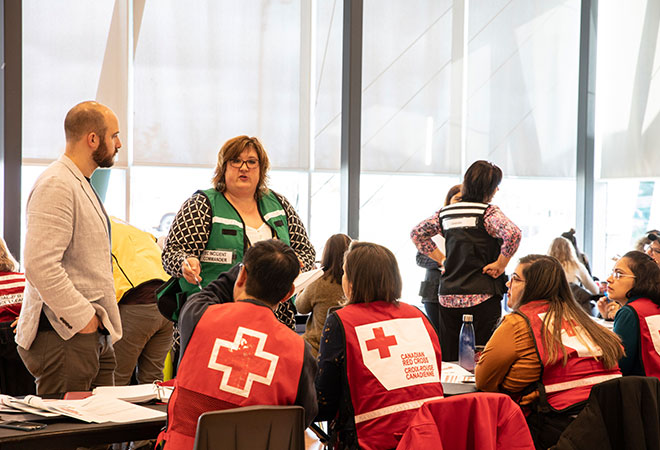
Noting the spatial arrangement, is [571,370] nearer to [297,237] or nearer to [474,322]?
[297,237]

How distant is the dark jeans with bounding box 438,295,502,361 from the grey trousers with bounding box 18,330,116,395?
84.2 inches

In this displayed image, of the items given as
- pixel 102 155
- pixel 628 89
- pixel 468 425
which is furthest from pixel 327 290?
pixel 628 89

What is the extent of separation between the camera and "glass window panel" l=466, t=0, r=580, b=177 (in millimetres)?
7176

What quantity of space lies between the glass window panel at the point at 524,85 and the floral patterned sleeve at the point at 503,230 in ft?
11.5

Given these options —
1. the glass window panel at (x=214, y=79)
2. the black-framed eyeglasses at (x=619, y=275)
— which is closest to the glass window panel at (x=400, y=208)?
the glass window panel at (x=214, y=79)

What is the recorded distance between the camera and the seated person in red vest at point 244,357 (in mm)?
1732

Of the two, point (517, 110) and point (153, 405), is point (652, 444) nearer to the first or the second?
point (153, 405)

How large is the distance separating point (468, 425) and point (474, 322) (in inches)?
83.1

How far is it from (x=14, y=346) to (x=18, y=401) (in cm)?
128

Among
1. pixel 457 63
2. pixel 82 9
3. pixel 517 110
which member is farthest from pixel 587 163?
pixel 82 9

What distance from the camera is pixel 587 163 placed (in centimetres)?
695

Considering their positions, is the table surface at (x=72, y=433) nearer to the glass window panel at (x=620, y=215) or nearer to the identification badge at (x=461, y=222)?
the identification badge at (x=461, y=222)

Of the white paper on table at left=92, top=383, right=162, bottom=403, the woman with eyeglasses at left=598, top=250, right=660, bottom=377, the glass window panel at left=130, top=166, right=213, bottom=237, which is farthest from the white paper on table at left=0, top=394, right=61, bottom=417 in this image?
the glass window panel at left=130, top=166, right=213, bottom=237

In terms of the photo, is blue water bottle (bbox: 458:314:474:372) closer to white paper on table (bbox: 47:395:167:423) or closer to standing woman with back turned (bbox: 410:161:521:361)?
standing woman with back turned (bbox: 410:161:521:361)
